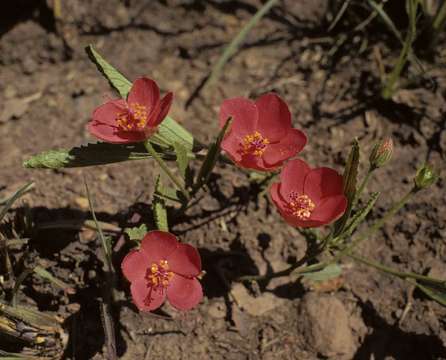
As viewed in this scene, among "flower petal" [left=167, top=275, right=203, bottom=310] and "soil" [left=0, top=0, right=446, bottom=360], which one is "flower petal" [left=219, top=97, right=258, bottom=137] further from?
"flower petal" [left=167, top=275, right=203, bottom=310]

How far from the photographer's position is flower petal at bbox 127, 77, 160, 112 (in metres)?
1.84

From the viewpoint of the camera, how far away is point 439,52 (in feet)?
8.50

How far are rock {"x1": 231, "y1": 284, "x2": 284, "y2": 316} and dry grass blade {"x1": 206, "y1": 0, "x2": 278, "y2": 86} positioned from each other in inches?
40.2

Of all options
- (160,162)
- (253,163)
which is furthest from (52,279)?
(253,163)

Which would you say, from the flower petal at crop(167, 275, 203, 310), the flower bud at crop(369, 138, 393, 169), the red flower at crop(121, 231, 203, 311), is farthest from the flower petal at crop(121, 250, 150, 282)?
the flower bud at crop(369, 138, 393, 169)

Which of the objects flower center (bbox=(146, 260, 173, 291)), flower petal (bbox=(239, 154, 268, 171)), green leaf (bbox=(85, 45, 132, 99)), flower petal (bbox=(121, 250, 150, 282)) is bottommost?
flower center (bbox=(146, 260, 173, 291))

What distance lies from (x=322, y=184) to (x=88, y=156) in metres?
0.80

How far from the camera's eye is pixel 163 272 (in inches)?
70.4

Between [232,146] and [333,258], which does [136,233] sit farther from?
[333,258]

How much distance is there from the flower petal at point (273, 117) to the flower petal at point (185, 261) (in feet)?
1.70

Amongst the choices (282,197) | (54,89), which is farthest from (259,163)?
(54,89)

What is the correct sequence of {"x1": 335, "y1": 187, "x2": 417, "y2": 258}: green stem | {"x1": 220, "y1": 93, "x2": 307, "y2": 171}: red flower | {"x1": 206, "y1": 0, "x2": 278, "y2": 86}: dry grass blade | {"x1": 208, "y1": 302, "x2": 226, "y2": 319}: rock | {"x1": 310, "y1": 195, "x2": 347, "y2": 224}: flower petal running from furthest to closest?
{"x1": 206, "y1": 0, "x2": 278, "y2": 86}: dry grass blade → {"x1": 208, "y1": 302, "x2": 226, "y2": 319}: rock → {"x1": 220, "y1": 93, "x2": 307, "y2": 171}: red flower → {"x1": 335, "y1": 187, "x2": 417, "y2": 258}: green stem → {"x1": 310, "y1": 195, "x2": 347, "y2": 224}: flower petal

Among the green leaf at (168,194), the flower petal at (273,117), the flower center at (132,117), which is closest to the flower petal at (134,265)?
the green leaf at (168,194)

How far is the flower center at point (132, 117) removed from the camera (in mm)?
1827
